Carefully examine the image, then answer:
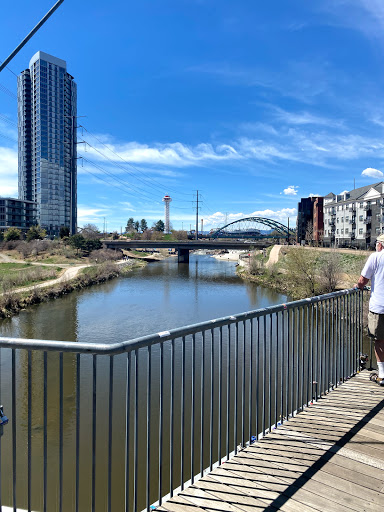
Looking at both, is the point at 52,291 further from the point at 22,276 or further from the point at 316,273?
the point at 316,273

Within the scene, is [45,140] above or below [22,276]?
above

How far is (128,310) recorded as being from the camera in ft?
76.5

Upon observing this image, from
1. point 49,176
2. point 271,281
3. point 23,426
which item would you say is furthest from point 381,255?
point 49,176

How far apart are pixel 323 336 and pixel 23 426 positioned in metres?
8.47

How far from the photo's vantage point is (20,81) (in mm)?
109938

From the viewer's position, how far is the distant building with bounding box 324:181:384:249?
5150cm

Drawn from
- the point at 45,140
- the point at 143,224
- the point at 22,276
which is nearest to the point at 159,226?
the point at 143,224

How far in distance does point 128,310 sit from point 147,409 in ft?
70.6

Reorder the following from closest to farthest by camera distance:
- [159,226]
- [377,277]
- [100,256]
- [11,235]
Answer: [377,277] → [100,256] → [11,235] → [159,226]

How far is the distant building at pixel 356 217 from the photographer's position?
5150 centimetres

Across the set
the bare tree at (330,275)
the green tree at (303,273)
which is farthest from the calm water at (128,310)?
the bare tree at (330,275)

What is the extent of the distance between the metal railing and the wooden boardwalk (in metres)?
0.16

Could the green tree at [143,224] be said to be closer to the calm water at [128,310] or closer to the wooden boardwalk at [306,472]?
the calm water at [128,310]

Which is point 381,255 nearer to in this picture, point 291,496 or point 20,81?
point 291,496
